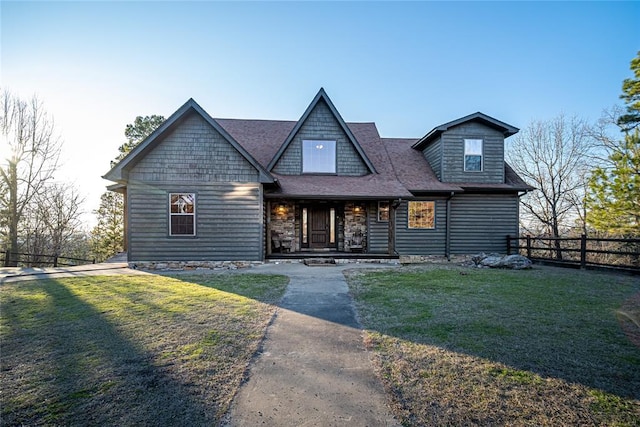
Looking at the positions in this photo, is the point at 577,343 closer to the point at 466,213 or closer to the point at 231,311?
the point at 231,311

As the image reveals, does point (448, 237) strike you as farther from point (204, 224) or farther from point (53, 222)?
point (53, 222)

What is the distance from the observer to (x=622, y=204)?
41.2 feet

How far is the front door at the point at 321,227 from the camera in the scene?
13.6 metres

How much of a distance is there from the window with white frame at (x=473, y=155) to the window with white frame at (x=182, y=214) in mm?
11928

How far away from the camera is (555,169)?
18.4 meters

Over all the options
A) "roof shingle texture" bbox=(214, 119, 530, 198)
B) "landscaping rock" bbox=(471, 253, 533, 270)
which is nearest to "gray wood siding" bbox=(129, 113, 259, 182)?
"roof shingle texture" bbox=(214, 119, 530, 198)

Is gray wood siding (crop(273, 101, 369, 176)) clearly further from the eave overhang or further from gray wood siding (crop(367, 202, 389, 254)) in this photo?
the eave overhang

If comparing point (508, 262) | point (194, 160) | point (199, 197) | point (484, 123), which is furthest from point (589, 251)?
point (194, 160)

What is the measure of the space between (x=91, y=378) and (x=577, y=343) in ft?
18.8

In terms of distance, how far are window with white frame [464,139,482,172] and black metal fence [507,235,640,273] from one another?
3.51 m

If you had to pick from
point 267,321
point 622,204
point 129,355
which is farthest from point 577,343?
point 622,204

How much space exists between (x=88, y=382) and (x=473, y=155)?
48.3 feet

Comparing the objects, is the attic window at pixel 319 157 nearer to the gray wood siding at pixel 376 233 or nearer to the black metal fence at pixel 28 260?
the gray wood siding at pixel 376 233

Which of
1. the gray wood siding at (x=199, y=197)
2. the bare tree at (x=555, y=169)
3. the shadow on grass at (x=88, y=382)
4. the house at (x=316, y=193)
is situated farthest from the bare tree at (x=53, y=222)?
the bare tree at (x=555, y=169)
